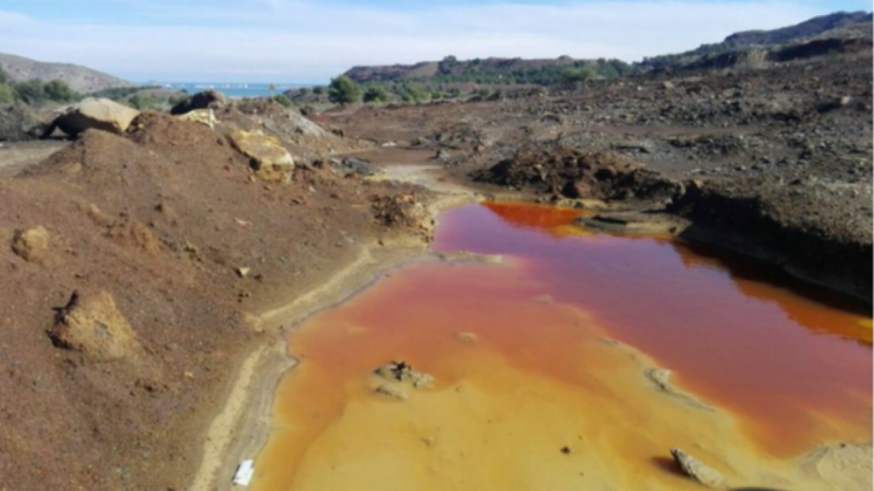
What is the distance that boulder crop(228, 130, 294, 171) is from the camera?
20.0 m

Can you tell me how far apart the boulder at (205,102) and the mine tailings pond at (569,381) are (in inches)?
729

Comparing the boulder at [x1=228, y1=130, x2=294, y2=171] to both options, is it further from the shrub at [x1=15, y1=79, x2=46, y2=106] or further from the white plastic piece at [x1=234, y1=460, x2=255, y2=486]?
the shrub at [x1=15, y1=79, x2=46, y2=106]

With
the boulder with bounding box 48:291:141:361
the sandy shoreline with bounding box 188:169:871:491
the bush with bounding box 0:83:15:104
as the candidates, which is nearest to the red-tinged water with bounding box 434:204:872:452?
the sandy shoreline with bounding box 188:169:871:491

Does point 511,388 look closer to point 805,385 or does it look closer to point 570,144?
point 805,385

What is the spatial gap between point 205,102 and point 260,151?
14.8m

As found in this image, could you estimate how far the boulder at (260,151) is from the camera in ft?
65.5

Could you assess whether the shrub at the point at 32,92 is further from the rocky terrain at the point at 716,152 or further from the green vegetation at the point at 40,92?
the rocky terrain at the point at 716,152

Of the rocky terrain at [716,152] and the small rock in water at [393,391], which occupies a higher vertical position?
the rocky terrain at [716,152]

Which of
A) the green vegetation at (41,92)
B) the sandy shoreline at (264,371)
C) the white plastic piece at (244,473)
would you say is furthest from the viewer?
the green vegetation at (41,92)

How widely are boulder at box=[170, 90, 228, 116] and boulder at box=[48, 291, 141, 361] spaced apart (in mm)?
22630

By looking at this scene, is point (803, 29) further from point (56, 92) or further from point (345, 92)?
point (56, 92)

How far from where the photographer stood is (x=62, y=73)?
412ft

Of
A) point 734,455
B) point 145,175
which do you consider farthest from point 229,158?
point 734,455

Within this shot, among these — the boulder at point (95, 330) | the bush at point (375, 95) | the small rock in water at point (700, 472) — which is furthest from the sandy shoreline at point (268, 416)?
the bush at point (375, 95)
